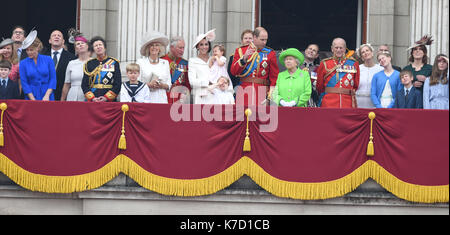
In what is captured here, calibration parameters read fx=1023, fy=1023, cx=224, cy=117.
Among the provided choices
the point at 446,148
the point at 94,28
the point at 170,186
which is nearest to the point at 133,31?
the point at 94,28

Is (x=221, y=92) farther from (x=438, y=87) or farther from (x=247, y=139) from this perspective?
(x=438, y=87)

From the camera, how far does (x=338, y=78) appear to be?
50.2ft

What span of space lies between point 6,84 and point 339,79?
4922 millimetres

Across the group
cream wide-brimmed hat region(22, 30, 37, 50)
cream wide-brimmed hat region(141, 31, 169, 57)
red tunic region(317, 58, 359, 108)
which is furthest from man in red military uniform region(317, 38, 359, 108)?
cream wide-brimmed hat region(22, 30, 37, 50)

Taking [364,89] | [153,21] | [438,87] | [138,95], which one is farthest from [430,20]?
[138,95]

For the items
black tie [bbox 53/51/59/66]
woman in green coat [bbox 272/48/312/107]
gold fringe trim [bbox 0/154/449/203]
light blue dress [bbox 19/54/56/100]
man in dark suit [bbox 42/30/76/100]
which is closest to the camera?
gold fringe trim [bbox 0/154/449/203]

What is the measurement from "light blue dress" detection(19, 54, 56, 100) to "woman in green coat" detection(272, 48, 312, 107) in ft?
11.2

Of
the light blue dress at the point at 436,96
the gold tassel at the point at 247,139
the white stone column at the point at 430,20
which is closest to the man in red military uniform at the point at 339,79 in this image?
the light blue dress at the point at 436,96

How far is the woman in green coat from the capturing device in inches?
580

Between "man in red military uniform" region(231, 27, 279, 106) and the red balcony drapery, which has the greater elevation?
"man in red military uniform" region(231, 27, 279, 106)

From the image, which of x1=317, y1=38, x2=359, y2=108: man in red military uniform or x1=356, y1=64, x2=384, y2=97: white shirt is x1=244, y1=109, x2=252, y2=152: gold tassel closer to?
x1=317, y1=38, x2=359, y2=108: man in red military uniform

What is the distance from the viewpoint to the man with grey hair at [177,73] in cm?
1561

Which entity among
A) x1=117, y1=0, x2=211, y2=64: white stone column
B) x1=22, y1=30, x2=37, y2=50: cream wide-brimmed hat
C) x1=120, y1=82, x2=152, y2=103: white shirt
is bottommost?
x1=120, y1=82, x2=152, y2=103: white shirt

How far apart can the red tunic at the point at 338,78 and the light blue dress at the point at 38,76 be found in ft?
13.3
